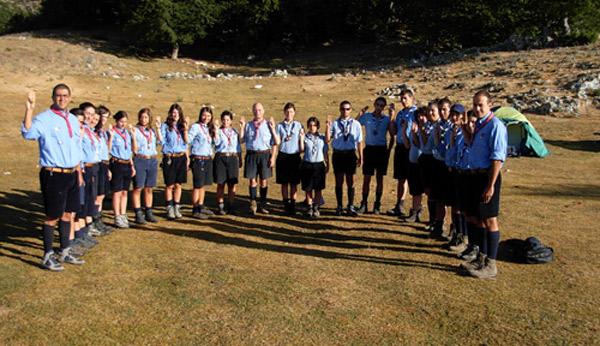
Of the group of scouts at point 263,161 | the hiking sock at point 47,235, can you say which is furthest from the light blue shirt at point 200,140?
the hiking sock at point 47,235

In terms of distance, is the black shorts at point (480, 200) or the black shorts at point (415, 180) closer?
the black shorts at point (480, 200)

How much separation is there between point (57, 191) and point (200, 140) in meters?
3.39

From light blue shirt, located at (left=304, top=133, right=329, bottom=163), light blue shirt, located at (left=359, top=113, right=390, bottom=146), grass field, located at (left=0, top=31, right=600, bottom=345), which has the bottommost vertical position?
grass field, located at (left=0, top=31, right=600, bottom=345)

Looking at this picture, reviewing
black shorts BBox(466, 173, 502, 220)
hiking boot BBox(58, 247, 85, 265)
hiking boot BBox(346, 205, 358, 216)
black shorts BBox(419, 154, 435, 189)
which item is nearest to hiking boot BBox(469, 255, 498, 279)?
black shorts BBox(466, 173, 502, 220)

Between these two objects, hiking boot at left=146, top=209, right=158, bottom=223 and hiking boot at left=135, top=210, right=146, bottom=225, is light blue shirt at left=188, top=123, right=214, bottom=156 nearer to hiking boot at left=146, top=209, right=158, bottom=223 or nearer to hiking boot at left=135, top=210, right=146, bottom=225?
hiking boot at left=146, top=209, right=158, bottom=223

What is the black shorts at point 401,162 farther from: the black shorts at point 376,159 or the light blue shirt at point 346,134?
the light blue shirt at point 346,134

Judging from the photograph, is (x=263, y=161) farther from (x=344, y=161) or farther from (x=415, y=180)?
(x=415, y=180)

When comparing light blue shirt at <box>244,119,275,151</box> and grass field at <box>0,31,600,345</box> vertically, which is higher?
light blue shirt at <box>244,119,275,151</box>

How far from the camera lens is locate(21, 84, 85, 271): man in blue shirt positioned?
237 inches

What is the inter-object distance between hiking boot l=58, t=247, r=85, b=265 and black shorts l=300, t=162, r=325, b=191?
4.25 meters

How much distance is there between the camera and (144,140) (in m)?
8.57

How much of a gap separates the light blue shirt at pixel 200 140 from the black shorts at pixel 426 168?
151 inches

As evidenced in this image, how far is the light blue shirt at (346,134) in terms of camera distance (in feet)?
30.2

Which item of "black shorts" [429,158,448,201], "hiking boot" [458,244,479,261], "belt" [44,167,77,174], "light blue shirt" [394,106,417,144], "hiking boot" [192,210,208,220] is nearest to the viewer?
"belt" [44,167,77,174]
